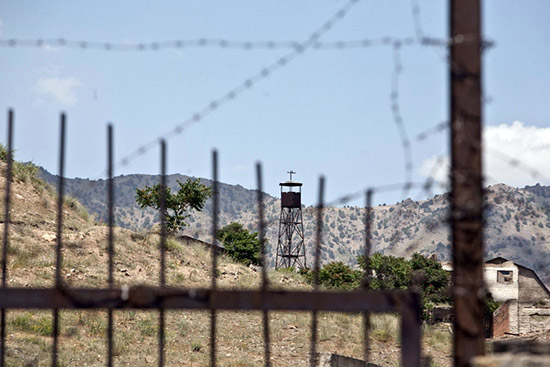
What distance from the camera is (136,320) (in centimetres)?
1898

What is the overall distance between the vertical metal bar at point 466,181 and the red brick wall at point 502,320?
40127 millimetres

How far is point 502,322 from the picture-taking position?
4150 cm

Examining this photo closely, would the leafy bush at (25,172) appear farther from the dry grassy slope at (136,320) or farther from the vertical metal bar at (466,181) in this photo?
the vertical metal bar at (466,181)

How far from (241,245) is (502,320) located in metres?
19.8

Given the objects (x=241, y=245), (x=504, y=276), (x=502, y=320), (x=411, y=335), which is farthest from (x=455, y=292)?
(x=504, y=276)

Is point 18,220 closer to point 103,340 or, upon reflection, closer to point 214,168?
point 103,340

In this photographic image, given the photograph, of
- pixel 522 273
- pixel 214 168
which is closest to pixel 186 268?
pixel 214 168

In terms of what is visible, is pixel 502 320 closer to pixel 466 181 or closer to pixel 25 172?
pixel 25 172

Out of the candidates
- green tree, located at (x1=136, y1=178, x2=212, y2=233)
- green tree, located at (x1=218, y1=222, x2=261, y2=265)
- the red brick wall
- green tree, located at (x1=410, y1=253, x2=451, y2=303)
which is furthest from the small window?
green tree, located at (x1=136, y1=178, x2=212, y2=233)

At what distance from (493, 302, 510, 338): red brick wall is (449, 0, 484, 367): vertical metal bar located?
132 feet

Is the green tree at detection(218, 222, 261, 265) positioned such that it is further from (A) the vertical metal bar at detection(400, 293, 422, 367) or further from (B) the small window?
(A) the vertical metal bar at detection(400, 293, 422, 367)

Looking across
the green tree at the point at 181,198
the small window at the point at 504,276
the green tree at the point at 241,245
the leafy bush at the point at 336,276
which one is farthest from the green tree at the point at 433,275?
the green tree at the point at 181,198

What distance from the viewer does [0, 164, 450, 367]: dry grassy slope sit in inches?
625

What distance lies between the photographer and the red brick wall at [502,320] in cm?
4116
